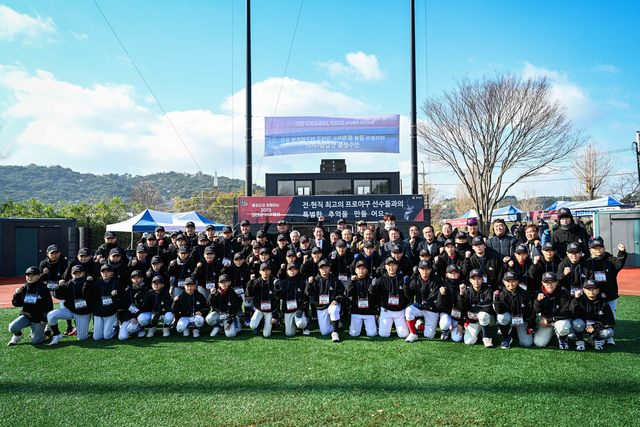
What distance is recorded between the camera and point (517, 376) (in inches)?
193

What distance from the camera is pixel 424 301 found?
7.08 m

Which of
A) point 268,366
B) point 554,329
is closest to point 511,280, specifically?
point 554,329

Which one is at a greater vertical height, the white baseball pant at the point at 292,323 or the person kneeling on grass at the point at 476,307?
the person kneeling on grass at the point at 476,307

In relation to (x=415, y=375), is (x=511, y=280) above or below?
above

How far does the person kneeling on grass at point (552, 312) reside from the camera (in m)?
6.05

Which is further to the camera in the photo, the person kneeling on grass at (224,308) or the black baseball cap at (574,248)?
the person kneeling on grass at (224,308)

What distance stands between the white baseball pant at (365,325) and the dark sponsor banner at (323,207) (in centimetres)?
985

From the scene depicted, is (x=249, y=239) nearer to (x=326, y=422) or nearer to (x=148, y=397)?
(x=148, y=397)

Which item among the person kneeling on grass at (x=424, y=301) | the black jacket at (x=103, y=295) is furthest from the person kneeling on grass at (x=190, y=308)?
the person kneeling on grass at (x=424, y=301)

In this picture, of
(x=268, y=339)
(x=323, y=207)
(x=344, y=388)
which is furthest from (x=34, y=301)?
(x=323, y=207)

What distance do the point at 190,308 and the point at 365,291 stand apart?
3.09 metres

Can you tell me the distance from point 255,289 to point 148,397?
128 inches

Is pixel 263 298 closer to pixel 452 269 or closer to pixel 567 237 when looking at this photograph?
pixel 452 269

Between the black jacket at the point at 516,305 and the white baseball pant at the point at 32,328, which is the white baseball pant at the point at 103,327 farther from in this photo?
the black jacket at the point at 516,305
